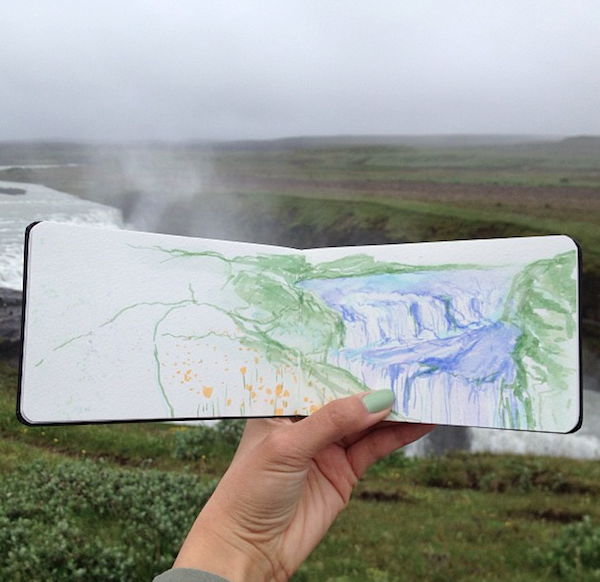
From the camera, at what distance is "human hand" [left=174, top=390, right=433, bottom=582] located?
136 cm

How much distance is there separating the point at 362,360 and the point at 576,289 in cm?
62

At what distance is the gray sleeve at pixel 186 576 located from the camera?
4.01ft

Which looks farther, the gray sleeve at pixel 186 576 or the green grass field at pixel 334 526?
the green grass field at pixel 334 526

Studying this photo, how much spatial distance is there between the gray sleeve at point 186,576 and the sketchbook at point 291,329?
15.7 inches

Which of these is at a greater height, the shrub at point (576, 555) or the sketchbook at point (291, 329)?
the sketchbook at point (291, 329)

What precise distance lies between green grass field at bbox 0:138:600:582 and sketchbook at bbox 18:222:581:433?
1200 mm

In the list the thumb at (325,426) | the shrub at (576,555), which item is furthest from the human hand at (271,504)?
the shrub at (576,555)

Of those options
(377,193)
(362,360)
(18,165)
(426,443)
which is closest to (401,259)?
(362,360)

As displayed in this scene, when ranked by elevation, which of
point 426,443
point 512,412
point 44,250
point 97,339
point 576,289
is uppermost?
point 44,250

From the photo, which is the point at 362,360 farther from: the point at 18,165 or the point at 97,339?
the point at 18,165

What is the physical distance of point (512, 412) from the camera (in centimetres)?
148

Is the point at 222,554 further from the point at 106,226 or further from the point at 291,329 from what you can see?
the point at 106,226

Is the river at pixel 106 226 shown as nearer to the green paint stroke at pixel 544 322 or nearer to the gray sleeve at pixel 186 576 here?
the green paint stroke at pixel 544 322

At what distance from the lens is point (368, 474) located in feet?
11.4
